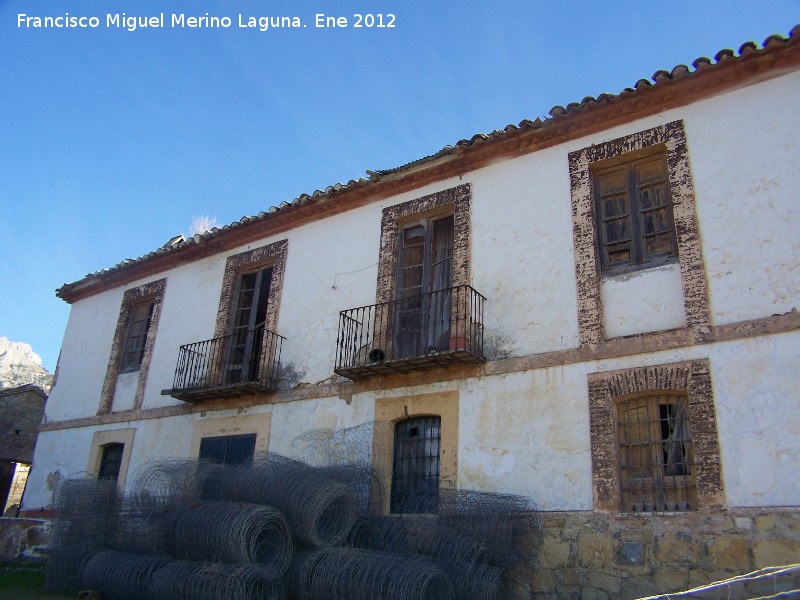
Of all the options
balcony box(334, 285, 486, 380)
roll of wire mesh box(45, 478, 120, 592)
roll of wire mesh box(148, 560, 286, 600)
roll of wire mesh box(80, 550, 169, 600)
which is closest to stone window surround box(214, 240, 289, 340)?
balcony box(334, 285, 486, 380)

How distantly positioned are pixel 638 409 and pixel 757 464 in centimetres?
149

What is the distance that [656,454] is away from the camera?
8102mm

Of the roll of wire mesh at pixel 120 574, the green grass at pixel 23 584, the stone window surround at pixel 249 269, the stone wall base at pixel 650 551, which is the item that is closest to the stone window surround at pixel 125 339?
the stone window surround at pixel 249 269

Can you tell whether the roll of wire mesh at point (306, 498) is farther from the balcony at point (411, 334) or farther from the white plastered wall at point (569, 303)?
the balcony at point (411, 334)

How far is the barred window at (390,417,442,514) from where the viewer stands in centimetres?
970

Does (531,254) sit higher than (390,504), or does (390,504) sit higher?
(531,254)

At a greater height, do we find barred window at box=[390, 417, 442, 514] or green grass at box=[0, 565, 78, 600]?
barred window at box=[390, 417, 442, 514]

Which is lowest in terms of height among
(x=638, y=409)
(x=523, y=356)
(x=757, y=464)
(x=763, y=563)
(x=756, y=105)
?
(x=763, y=563)

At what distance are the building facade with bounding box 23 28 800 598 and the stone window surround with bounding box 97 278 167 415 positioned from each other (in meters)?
0.99

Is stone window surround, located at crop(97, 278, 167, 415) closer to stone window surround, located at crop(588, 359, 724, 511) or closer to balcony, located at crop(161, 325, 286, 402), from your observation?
balcony, located at crop(161, 325, 286, 402)

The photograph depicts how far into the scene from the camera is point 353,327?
11.5 meters

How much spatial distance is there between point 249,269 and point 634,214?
7.86 m

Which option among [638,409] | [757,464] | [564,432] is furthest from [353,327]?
[757,464]

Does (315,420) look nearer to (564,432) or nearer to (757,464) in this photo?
(564,432)
